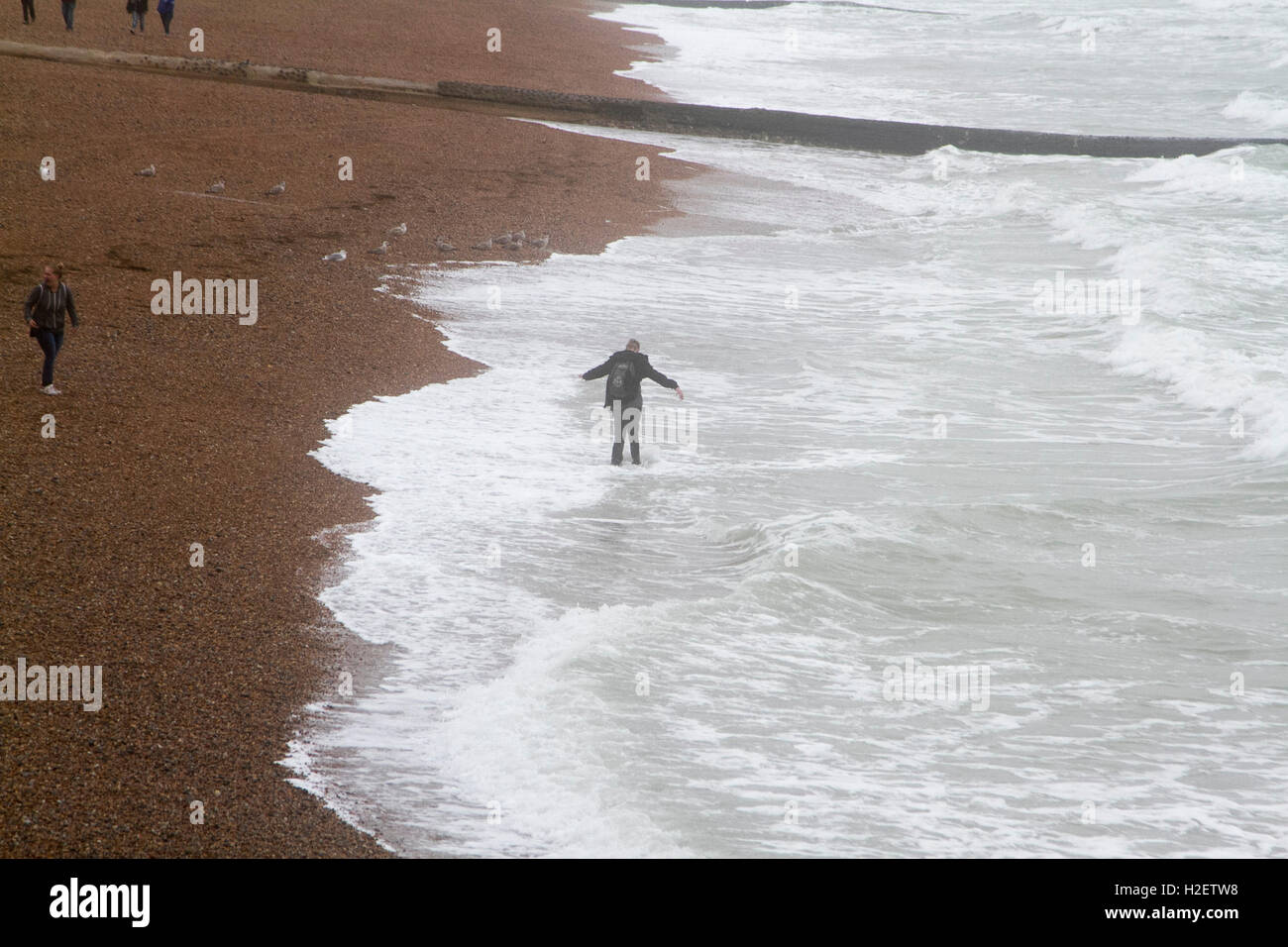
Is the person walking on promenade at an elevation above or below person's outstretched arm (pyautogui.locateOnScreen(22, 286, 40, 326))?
above

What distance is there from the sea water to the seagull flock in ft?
3.74

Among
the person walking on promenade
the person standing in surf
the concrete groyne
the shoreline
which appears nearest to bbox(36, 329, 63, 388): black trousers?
the shoreline

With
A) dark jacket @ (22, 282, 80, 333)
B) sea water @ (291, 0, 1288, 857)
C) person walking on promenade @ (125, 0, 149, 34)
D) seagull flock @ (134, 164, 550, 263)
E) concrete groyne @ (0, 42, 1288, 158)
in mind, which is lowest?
sea water @ (291, 0, 1288, 857)

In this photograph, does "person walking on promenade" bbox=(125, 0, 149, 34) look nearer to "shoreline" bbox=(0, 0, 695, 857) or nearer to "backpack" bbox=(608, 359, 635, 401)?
"shoreline" bbox=(0, 0, 695, 857)

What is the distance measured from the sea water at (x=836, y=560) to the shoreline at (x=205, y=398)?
0.56 meters

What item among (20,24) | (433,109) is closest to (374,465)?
(433,109)

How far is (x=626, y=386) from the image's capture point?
13.1m

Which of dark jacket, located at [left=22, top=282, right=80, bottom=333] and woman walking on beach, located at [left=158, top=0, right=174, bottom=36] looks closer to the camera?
dark jacket, located at [left=22, top=282, right=80, bottom=333]

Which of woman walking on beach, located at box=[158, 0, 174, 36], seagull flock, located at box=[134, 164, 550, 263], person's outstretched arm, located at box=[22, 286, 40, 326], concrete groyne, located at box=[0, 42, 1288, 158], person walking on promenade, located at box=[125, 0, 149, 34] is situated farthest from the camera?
concrete groyne, located at box=[0, 42, 1288, 158]

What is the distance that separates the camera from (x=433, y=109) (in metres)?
31.7

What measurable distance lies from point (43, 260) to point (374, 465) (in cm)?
716

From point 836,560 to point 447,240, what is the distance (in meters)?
13.0

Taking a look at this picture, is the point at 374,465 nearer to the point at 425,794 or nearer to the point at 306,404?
the point at 306,404

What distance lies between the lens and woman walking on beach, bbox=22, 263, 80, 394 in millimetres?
12281
